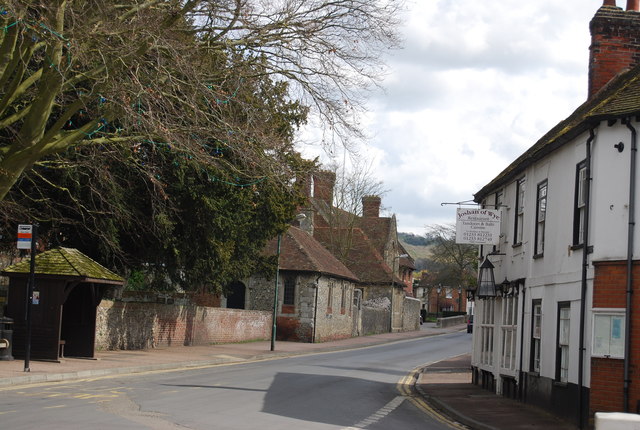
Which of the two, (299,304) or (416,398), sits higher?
(299,304)

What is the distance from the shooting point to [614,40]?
2011cm

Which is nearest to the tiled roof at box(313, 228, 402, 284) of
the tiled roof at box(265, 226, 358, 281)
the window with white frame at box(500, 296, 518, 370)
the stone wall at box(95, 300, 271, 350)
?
the tiled roof at box(265, 226, 358, 281)

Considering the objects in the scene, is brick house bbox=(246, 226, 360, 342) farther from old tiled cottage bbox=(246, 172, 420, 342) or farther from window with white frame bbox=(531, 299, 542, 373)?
window with white frame bbox=(531, 299, 542, 373)

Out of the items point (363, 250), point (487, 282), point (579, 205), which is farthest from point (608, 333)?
point (363, 250)

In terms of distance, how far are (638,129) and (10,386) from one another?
1297 cm

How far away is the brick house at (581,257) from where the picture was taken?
45.4 feet

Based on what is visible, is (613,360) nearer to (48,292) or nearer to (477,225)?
(477,225)

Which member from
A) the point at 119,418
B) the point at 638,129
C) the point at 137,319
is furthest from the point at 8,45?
the point at 137,319

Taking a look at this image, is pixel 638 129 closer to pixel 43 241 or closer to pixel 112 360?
pixel 112 360

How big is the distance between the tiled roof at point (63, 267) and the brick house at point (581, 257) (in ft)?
34.9

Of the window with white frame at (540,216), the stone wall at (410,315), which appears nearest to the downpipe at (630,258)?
the window with white frame at (540,216)

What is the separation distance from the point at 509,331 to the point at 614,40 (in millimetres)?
7738

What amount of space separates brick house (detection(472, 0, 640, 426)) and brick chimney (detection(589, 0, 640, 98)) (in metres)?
0.02

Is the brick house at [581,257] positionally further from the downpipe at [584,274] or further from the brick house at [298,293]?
the brick house at [298,293]
